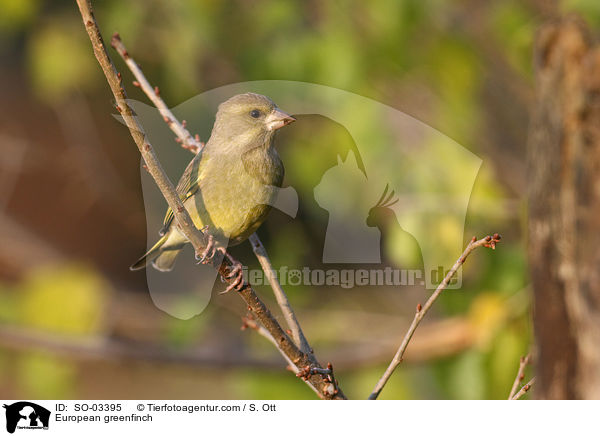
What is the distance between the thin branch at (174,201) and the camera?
67.3 inches

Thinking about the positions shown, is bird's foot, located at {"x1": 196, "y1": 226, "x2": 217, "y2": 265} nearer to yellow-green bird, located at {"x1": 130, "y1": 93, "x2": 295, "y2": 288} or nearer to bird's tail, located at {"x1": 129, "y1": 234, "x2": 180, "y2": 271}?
yellow-green bird, located at {"x1": 130, "y1": 93, "x2": 295, "y2": 288}

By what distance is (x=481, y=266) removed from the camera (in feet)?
12.9

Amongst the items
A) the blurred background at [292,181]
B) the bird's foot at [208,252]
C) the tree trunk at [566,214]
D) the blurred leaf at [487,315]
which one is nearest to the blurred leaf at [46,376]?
the blurred background at [292,181]

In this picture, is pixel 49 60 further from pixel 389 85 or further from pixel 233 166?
pixel 233 166

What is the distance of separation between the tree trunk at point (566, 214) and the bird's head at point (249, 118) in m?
1.23

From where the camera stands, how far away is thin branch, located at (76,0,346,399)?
171 centimetres

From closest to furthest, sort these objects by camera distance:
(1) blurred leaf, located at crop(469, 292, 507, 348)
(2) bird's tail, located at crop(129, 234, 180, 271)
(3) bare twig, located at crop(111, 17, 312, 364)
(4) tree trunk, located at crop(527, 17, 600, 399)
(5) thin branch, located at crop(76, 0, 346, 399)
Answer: (5) thin branch, located at crop(76, 0, 346, 399) < (3) bare twig, located at crop(111, 17, 312, 364) < (4) tree trunk, located at crop(527, 17, 600, 399) < (2) bird's tail, located at crop(129, 234, 180, 271) < (1) blurred leaf, located at crop(469, 292, 507, 348)

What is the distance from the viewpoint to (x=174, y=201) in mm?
1853

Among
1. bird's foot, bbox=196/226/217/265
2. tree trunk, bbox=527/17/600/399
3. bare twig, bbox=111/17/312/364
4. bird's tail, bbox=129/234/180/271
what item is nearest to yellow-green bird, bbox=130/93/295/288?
bare twig, bbox=111/17/312/364

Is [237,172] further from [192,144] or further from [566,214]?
[566,214]

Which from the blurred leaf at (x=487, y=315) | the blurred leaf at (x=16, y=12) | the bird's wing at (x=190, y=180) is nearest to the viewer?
the bird's wing at (x=190, y=180)

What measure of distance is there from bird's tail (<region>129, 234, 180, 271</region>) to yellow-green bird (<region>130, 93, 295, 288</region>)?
50 centimetres

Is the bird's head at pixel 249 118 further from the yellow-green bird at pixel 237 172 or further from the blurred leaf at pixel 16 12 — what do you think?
the blurred leaf at pixel 16 12

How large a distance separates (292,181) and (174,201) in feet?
8.47
